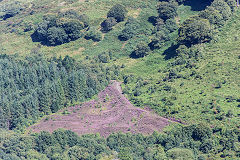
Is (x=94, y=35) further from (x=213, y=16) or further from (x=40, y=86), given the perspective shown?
(x=213, y=16)

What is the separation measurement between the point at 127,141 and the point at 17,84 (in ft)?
125

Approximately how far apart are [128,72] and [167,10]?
29565 mm

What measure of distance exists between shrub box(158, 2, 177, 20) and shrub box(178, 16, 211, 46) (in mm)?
16729

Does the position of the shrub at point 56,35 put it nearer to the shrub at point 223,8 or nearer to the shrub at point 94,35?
the shrub at point 94,35

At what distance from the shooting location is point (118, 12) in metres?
132

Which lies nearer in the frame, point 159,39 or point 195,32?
point 195,32

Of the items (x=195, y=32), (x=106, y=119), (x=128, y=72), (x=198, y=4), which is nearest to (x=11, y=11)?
(x=128, y=72)

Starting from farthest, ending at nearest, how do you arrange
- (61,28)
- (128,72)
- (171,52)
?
1. (61,28)
2. (171,52)
3. (128,72)

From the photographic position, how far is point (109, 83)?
10575 centimetres

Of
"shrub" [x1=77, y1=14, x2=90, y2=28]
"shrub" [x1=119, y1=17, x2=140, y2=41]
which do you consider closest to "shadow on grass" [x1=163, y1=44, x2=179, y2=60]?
"shrub" [x1=119, y1=17, x2=140, y2=41]

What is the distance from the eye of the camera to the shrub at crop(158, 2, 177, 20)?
127938mm

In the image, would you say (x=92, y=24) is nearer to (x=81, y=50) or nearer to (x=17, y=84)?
(x=81, y=50)

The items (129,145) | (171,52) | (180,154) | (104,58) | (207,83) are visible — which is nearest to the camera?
(180,154)

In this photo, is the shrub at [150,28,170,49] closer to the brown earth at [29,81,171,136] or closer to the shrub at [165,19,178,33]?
the shrub at [165,19,178,33]
